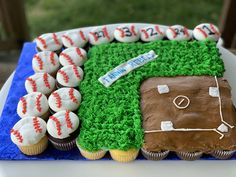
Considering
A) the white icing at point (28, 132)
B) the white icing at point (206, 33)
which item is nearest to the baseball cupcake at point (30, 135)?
the white icing at point (28, 132)

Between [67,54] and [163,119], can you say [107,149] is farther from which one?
[67,54]

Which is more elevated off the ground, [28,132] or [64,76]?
[64,76]

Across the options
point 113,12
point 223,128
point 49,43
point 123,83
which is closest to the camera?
point 223,128

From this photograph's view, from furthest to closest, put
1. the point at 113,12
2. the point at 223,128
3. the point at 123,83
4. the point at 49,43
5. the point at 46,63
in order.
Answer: the point at 113,12 < the point at 49,43 < the point at 46,63 < the point at 123,83 < the point at 223,128

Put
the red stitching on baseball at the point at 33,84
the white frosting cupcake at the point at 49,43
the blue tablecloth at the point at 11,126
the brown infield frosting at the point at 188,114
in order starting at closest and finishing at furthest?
the brown infield frosting at the point at 188,114, the blue tablecloth at the point at 11,126, the red stitching on baseball at the point at 33,84, the white frosting cupcake at the point at 49,43

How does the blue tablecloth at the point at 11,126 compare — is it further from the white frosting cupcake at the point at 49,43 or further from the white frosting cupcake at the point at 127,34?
the white frosting cupcake at the point at 127,34

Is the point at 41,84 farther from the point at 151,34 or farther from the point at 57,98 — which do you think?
the point at 151,34

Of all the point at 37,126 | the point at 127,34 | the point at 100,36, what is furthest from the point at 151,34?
the point at 37,126

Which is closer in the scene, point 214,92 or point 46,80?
point 214,92
